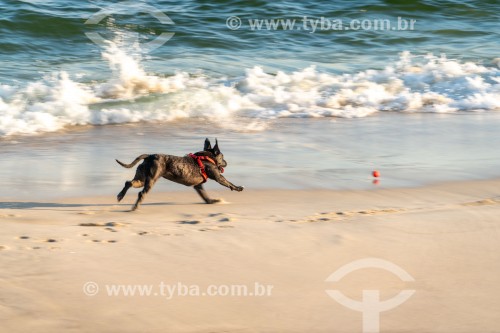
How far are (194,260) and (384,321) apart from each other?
1.43 metres

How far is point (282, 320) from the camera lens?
16.3ft

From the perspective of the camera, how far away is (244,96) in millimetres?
12961

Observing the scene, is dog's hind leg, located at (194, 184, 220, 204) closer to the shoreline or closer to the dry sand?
the dry sand

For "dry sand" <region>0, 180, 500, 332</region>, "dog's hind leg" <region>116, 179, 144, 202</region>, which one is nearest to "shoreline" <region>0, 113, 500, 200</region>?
"dry sand" <region>0, 180, 500, 332</region>

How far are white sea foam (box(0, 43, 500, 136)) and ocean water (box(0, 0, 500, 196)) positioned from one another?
31 millimetres

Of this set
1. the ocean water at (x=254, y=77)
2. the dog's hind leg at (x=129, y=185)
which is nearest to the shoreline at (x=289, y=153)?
the ocean water at (x=254, y=77)

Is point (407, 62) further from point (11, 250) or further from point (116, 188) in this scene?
point (11, 250)

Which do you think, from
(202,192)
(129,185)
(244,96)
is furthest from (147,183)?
(244,96)

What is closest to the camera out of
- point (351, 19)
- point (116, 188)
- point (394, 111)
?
point (116, 188)

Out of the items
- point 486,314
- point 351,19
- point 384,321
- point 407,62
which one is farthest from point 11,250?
point 351,19

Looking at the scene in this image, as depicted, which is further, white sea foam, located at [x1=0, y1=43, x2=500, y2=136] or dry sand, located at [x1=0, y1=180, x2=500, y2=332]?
white sea foam, located at [x1=0, y1=43, x2=500, y2=136]

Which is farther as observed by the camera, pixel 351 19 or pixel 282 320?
pixel 351 19

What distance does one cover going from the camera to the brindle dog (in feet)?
23.3

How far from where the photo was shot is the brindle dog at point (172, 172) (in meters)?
7.11
